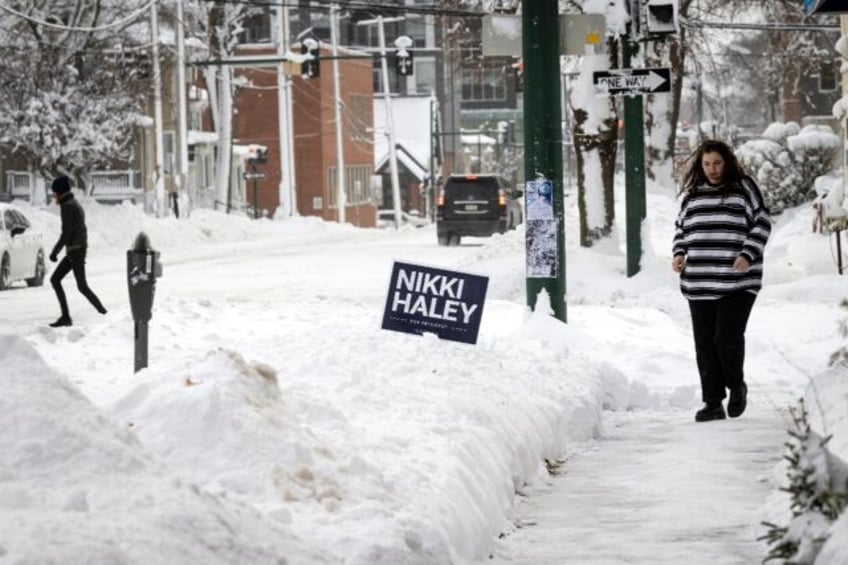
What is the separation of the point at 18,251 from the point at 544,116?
1696 cm

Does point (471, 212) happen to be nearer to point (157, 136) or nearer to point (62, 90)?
point (157, 136)

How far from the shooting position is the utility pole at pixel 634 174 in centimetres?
2670

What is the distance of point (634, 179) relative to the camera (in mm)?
26984

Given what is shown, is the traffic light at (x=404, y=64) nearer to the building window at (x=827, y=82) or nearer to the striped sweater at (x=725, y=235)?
the building window at (x=827, y=82)

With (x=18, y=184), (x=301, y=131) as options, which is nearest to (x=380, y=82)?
(x=301, y=131)

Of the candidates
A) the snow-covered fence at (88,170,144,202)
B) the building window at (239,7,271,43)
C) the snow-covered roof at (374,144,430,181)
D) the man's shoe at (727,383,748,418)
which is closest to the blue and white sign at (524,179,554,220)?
the man's shoe at (727,383,748,418)

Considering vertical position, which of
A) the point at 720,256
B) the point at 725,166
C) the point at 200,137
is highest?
the point at 200,137

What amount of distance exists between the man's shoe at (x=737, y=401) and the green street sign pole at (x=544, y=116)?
4.23 meters

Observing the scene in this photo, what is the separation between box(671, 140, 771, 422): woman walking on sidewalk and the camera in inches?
512

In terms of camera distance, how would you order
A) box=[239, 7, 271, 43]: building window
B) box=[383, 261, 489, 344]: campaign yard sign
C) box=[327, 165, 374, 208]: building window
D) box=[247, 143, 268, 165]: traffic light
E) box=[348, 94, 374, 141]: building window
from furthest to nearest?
1. box=[348, 94, 374, 141]: building window
2. box=[327, 165, 374, 208]: building window
3. box=[239, 7, 271, 43]: building window
4. box=[247, 143, 268, 165]: traffic light
5. box=[383, 261, 489, 344]: campaign yard sign

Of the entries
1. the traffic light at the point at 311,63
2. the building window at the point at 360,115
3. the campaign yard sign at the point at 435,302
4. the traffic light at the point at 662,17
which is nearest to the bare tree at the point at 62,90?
the traffic light at the point at 311,63

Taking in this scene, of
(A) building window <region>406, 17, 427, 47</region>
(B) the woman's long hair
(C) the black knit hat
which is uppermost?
(A) building window <region>406, 17, 427, 47</region>

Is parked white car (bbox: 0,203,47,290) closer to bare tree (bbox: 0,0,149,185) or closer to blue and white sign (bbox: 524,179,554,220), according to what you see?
blue and white sign (bbox: 524,179,554,220)

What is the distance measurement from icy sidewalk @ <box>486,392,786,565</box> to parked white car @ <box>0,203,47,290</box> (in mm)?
19523
